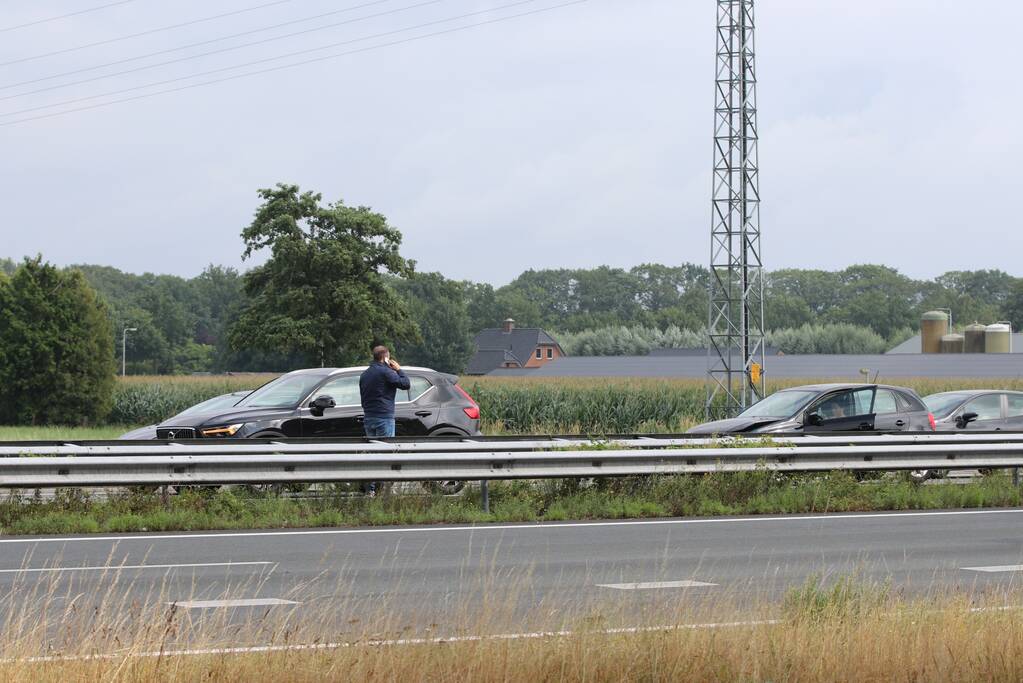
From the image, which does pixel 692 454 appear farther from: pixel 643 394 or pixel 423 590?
pixel 643 394

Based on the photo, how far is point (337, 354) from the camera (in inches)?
2618

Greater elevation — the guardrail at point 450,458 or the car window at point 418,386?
the car window at point 418,386

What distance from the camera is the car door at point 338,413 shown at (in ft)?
60.8

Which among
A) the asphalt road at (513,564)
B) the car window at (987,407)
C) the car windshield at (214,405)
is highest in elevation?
the car windshield at (214,405)

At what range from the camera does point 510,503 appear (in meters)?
15.7

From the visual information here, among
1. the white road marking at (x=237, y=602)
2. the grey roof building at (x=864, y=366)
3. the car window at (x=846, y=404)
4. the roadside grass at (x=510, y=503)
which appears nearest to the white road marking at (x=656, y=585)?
the white road marking at (x=237, y=602)

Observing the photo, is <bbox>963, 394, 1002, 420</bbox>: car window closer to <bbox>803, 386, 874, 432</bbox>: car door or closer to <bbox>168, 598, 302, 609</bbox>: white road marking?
<bbox>803, 386, 874, 432</bbox>: car door

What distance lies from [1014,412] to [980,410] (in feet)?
1.72

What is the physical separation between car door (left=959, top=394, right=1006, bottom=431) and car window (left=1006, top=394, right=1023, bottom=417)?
138 millimetres

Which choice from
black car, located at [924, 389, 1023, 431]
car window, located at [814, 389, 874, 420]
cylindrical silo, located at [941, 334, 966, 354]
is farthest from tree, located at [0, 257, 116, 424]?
cylindrical silo, located at [941, 334, 966, 354]

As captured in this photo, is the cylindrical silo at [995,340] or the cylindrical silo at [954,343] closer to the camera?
the cylindrical silo at [995,340]

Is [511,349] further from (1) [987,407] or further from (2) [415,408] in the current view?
(2) [415,408]

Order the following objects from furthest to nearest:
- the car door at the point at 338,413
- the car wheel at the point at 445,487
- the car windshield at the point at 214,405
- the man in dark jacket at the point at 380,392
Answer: the car windshield at the point at 214,405 → the car door at the point at 338,413 → the man in dark jacket at the point at 380,392 → the car wheel at the point at 445,487

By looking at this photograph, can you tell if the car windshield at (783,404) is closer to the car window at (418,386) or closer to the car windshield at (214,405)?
the car window at (418,386)
